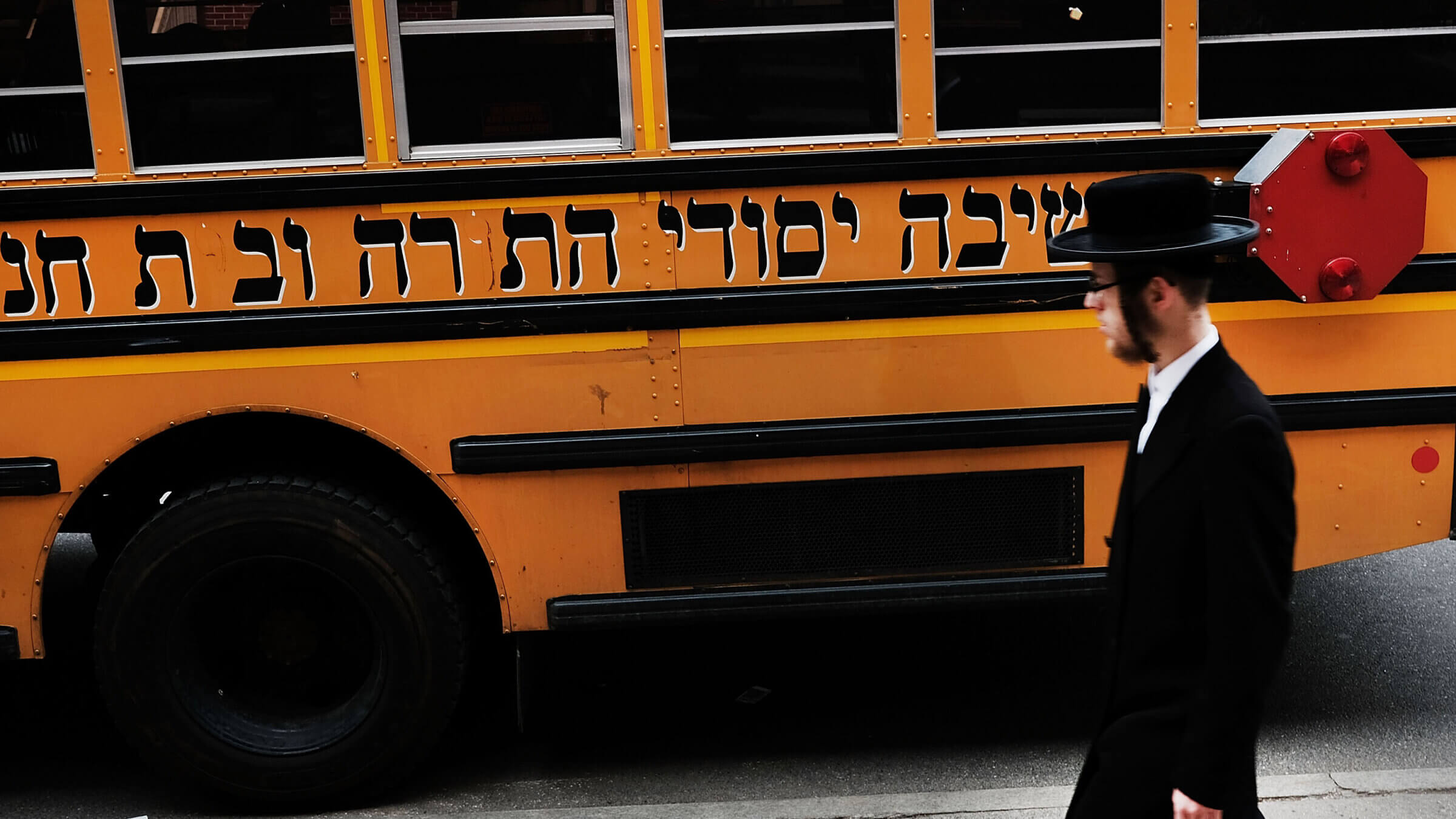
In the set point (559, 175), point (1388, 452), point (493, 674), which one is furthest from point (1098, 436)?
point (493, 674)

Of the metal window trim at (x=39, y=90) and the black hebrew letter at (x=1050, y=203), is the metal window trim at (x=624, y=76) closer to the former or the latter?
the black hebrew letter at (x=1050, y=203)

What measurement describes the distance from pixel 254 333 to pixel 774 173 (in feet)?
4.48

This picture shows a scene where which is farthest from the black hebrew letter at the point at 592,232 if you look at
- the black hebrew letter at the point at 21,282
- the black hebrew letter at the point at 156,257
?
the black hebrew letter at the point at 21,282

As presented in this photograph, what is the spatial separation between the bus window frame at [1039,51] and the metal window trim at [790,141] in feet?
0.52

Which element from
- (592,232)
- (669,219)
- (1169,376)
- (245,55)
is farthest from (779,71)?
(1169,376)

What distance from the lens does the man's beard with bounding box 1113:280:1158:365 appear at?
1.97 meters

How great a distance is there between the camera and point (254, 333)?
3340 mm

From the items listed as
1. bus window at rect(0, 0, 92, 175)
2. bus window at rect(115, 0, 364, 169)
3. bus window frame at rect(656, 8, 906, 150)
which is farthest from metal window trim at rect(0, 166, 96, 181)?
bus window frame at rect(656, 8, 906, 150)

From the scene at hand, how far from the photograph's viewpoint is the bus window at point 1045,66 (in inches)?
131

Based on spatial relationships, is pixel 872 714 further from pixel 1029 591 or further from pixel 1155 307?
pixel 1155 307

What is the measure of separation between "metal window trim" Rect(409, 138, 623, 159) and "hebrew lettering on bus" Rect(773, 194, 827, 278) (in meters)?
0.44

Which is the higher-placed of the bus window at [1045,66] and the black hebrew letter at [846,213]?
the bus window at [1045,66]

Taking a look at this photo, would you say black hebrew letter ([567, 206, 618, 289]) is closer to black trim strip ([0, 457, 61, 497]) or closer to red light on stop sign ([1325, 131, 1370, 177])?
black trim strip ([0, 457, 61, 497])

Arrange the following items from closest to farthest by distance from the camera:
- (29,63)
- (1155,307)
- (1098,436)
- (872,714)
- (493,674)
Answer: (1155,307)
(29,63)
(1098,436)
(872,714)
(493,674)
